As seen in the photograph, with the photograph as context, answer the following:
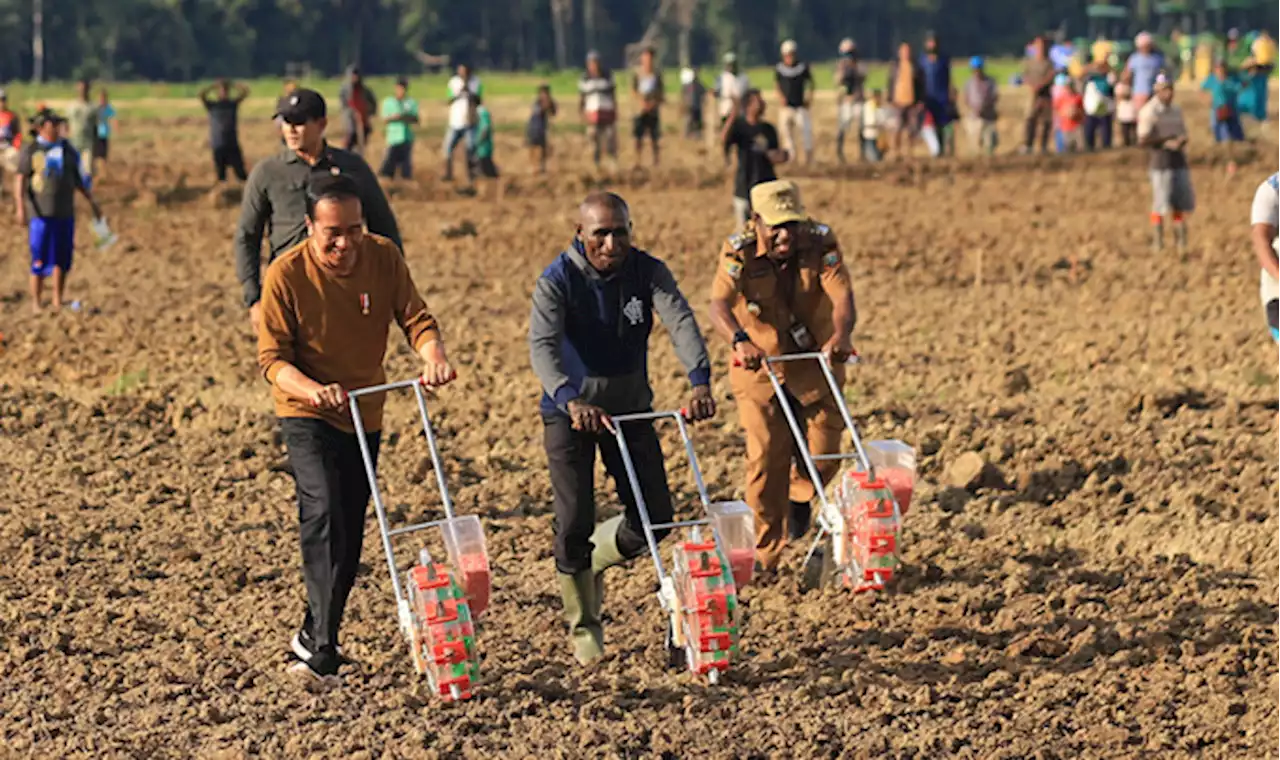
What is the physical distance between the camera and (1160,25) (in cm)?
11356

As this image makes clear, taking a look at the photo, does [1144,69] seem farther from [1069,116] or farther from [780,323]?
[780,323]

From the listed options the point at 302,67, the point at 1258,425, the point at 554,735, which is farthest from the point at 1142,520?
the point at 302,67

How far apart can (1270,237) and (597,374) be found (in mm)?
3362

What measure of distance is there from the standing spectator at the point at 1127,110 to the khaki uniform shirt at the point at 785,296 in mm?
23049

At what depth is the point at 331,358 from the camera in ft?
24.1

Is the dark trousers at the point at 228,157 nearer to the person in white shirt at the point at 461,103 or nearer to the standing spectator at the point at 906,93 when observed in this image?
the person in white shirt at the point at 461,103

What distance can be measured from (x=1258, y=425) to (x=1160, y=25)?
106 metres

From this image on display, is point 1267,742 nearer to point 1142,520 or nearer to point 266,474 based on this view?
point 1142,520

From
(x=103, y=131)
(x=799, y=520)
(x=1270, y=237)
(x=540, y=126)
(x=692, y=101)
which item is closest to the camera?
(x=1270, y=237)

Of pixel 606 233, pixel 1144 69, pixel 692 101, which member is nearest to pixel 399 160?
pixel 692 101

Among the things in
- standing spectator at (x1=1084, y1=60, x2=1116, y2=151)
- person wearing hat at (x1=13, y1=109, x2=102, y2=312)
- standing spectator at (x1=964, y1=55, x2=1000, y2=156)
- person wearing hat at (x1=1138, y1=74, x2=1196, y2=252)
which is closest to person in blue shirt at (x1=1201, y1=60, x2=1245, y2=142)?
standing spectator at (x1=1084, y1=60, x2=1116, y2=151)

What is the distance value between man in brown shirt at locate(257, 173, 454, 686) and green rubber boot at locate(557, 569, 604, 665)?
0.86 meters

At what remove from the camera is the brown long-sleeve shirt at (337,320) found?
723 cm

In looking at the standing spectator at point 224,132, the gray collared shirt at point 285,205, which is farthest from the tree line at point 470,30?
the gray collared shirt at point 285,205
